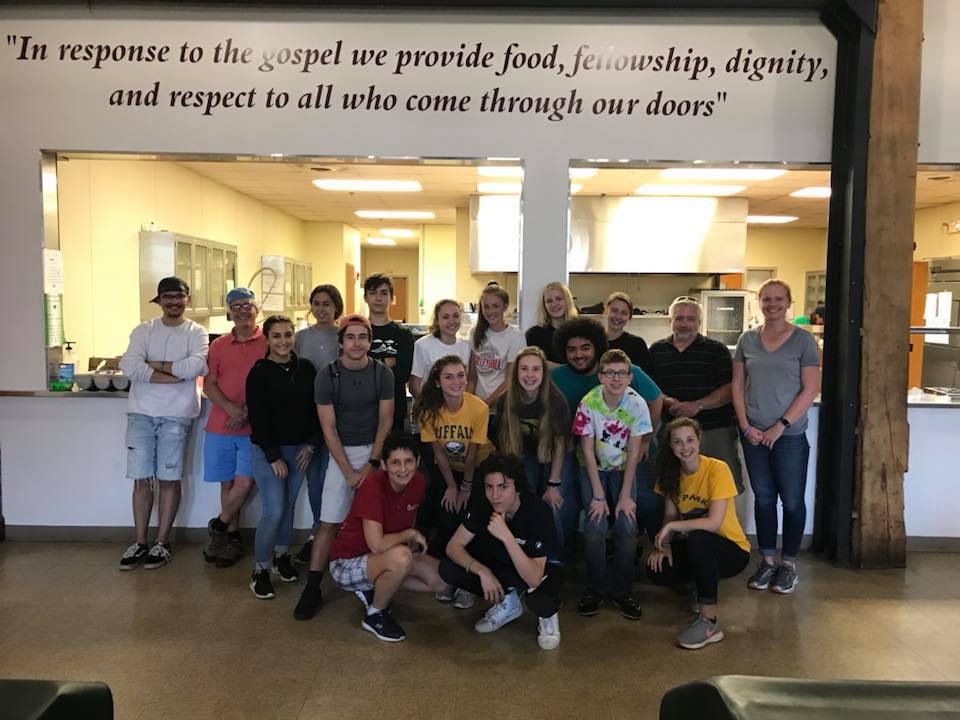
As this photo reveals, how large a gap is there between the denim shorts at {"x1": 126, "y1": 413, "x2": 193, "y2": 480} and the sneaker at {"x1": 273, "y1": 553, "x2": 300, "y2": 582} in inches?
29.7

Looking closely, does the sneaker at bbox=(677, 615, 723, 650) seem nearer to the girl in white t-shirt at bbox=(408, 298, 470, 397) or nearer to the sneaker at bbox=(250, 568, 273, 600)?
the girl in white t-shirt at bbox=(408, 298, 470, 397)

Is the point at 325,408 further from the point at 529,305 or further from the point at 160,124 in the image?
the point at 160,124

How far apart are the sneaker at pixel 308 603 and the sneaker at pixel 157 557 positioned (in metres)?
1.01

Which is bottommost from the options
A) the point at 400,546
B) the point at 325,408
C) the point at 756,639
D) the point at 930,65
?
the point at 756,639

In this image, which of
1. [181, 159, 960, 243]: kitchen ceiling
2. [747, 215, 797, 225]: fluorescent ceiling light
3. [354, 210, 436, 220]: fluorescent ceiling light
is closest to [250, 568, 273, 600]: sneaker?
[181, 159, 960, 243]: kitchen ceiling

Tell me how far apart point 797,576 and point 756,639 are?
88cm

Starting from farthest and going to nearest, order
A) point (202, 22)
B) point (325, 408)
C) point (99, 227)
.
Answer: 1. point (99, 227)
2. point (202, 22)
3. point (325, 408)

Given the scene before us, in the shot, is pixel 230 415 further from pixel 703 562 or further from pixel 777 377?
pixel 777 377

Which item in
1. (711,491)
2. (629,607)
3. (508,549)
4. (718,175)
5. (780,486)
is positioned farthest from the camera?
(718,175)

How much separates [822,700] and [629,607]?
2082 mm

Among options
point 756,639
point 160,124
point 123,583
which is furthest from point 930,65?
point 123,583

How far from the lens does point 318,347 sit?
382 cm

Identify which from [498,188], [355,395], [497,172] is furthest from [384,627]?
[498,188]

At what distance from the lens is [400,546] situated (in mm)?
3006
